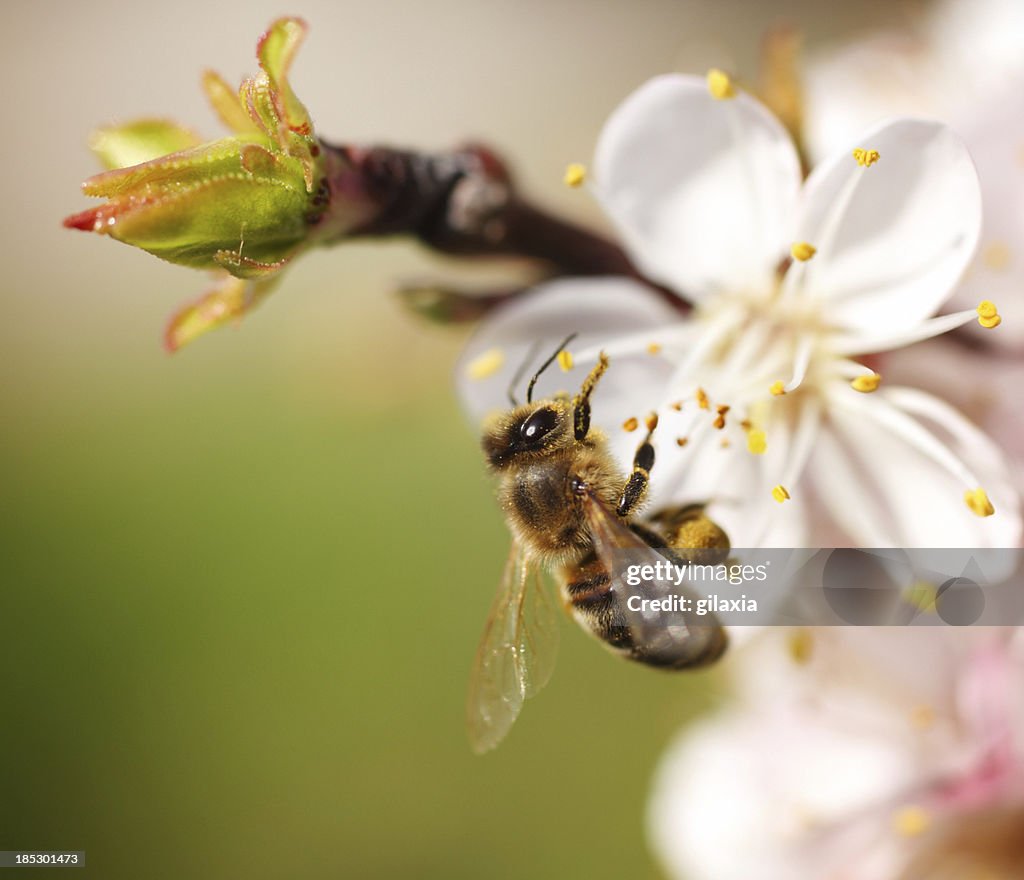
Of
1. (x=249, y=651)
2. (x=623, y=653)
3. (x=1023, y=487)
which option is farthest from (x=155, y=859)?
(x=1023, y=487)

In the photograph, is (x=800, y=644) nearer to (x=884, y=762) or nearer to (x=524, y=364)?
(x=884, y=762)

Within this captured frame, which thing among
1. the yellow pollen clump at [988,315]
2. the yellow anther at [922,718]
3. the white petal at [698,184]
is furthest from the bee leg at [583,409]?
the yellow anther at [922,718]

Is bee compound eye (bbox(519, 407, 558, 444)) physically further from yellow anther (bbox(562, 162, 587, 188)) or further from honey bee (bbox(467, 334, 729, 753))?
yellow anther (bbox(562, 162, 587, 188))

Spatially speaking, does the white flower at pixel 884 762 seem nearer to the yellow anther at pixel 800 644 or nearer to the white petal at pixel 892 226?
the yellow anther at pixel 800 644

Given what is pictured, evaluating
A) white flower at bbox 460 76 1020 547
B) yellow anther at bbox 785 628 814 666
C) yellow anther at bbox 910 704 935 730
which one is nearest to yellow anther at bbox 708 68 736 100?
white flower at bbox 460 76 1020 547

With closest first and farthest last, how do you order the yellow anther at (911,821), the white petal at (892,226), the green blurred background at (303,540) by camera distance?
the white petal at (892,226) → the yellow anther at (911,821) → the green blurred background at (303,540)

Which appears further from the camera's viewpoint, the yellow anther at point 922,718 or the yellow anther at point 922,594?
the yellow anther at point 922,718
